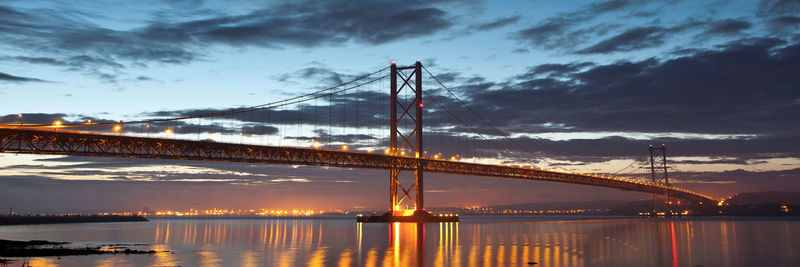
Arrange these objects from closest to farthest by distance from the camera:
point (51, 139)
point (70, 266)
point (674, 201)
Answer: point (70, 266)
point (51, 139)
point (674, 201)

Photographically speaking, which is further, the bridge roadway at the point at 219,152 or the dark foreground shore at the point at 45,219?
the dark foreground shore at the point at 45,219

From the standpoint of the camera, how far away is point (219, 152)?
208 ft

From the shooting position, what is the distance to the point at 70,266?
2423 cm

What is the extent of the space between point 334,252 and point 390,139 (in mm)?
49920

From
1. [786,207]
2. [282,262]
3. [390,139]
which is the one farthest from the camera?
[786,207]

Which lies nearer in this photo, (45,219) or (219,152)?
(219,152)

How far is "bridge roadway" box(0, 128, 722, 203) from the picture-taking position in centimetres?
5145

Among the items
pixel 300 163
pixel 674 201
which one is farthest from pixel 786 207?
pixel 300 163

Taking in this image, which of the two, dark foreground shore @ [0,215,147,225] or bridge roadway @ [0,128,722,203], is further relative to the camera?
dark foreground shore @ [0,215,147,225]

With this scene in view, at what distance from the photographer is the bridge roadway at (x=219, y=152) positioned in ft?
169

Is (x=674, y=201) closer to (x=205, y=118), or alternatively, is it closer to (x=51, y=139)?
(x=205, y=118)

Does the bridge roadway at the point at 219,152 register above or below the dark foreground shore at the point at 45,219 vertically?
above

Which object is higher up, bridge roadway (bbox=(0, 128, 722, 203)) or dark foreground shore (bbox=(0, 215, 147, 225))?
bridge roadway (bbox=(0, 128, 722, 203))

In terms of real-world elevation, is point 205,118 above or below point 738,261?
above
